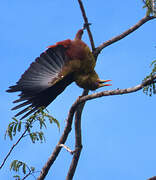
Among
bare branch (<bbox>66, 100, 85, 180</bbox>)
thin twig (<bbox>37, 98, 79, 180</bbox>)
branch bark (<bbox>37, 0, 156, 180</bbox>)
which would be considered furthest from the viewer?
bare branch (<bbox>66, 100, 85, 180</bbox>)

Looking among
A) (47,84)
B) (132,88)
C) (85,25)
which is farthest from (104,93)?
(85,25)

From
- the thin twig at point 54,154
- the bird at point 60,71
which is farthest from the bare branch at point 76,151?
the bird at point 60,71

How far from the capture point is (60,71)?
426cm

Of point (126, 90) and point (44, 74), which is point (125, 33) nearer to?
point (44, 74)

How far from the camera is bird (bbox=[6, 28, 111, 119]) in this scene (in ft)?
13.9

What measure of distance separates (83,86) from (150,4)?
1290 millimetres

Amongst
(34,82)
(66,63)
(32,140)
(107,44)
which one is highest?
(107,44)

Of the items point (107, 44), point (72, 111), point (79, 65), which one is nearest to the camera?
point (72, 111)

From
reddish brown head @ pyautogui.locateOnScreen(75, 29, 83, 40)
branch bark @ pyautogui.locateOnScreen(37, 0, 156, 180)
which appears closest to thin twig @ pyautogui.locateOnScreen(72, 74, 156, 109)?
branch bark @ pyautogui.locateOnScreen(37, 0, 156, 180)

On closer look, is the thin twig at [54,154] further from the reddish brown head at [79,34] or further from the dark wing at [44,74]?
the reddish brown head at [79,34]

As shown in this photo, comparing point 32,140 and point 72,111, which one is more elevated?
point 72,111

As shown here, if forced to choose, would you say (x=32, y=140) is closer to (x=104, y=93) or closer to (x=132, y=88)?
(x=104, y=93)

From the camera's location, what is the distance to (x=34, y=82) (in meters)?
4.33

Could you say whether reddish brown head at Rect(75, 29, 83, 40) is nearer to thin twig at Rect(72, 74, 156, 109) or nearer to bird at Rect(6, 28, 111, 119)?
bird at Rect(6, 28, 111, 119)
